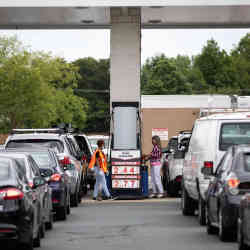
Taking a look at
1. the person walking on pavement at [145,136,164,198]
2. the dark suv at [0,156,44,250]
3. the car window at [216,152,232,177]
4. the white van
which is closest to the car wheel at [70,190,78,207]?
the person walking on pavement at [145,136,164,198]

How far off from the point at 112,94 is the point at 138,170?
6173mm

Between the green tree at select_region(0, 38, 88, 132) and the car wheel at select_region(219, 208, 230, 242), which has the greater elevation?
the green tree at select_region(0, 38, 88, 132)

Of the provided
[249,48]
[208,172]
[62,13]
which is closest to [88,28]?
[62,13]

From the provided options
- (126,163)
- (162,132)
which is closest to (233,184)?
(126,163)

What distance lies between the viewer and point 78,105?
104 m

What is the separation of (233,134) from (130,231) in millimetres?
2765

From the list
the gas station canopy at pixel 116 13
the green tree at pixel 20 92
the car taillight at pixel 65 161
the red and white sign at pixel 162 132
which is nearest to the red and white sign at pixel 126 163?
the car taillight at pixel 65 161

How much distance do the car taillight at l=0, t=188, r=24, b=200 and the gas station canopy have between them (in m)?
21.1

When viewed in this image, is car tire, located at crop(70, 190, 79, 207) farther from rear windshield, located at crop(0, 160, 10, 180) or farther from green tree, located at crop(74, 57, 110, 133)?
green tree, located at crop(74, 57, 110, 133)

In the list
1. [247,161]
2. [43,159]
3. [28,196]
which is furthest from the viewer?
[43,159]

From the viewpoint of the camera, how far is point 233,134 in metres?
19.2

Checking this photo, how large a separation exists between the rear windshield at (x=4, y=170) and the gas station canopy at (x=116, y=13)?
20225mm

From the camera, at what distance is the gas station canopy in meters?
33.9

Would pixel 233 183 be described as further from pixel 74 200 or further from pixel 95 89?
pixel 95 89
